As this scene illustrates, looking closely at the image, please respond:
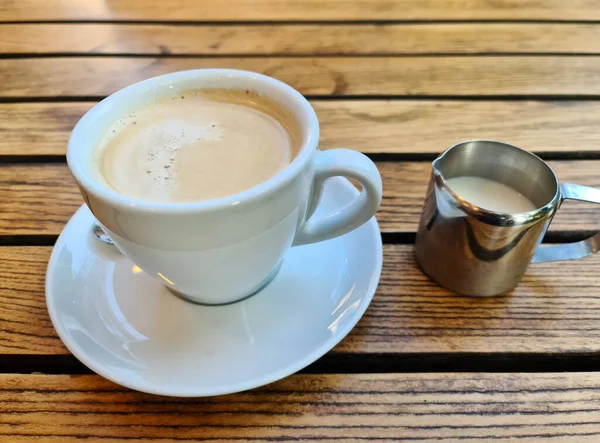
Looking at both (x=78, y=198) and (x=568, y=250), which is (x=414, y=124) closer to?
(x=568, y=250)

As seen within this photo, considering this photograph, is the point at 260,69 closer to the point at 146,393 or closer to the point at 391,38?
the point at 391,38

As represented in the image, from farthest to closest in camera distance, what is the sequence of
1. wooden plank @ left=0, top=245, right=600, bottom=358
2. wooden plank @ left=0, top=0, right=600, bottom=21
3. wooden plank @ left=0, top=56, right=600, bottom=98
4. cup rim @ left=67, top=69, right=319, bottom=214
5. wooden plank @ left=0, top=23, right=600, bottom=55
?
1. wooden plank @ left=0, top=0, right=600, bottom=21
2. wooden plank @ left=0, top=23, right=600, bottom=55
3. wooden plank @ left=0, top=56, right=600, bottom=98
4. wooden plank @ left=0, top=245, right=600, bottom=358
5. cup rim @ left=67, top=69, right=319, bottom=214

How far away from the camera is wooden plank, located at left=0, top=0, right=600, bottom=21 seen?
1.20m

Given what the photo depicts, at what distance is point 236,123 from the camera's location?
2.10ft

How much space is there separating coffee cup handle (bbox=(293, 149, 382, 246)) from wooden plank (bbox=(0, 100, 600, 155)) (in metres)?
0.28

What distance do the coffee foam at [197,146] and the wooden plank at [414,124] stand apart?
227 mm

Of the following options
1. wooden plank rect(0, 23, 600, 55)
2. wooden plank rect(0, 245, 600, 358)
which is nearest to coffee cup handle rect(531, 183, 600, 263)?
wooden plank rect(0, 245, 600, 358)

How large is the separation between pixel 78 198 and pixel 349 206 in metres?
0.41

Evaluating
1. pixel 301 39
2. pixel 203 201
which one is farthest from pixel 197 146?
pixel 301 39

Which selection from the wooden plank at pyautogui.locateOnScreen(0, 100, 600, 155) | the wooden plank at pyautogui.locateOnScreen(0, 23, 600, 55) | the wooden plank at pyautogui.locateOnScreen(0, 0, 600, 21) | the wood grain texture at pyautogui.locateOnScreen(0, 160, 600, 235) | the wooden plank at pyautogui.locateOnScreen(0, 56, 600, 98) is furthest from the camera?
the wooden plank at pyautogui.locateOnScreen(0, 0, 600, 21)

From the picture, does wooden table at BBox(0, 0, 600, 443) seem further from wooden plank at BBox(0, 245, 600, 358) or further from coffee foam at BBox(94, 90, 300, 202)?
coffee foam at BBox(94, 90, 300, 202)

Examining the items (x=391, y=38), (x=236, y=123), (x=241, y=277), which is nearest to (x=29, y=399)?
(x=241, y=277)

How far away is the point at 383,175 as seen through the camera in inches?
30.6

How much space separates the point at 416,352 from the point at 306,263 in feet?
0.56
